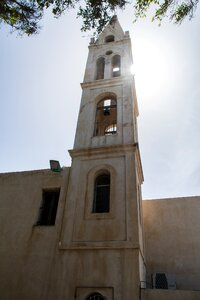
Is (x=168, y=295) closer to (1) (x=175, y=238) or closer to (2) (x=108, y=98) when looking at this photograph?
(1) (x=175, y=238)

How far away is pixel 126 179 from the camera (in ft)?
31.7

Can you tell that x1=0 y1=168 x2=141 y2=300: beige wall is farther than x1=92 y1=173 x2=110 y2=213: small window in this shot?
No

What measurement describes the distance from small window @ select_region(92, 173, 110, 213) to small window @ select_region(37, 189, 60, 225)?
1.83m

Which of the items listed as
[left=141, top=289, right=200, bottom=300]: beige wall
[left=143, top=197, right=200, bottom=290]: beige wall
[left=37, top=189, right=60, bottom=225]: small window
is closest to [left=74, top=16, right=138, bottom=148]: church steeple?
[left=37, top=189, right=60, bottom=225]: small window

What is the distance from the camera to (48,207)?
1038 cm

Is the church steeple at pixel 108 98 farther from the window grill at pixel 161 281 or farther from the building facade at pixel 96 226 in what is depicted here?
the window grill at pixel 161 281

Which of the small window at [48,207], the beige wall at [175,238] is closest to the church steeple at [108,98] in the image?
the small window at [48,207]

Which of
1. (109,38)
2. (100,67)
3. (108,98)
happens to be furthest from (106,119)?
(109,38)

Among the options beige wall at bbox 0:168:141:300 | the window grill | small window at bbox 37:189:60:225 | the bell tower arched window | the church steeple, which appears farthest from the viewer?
the bell tower arched window

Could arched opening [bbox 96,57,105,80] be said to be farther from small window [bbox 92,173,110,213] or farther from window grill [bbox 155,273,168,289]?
window grill [bbox 155,273,168,289]

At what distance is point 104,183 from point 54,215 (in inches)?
98.2

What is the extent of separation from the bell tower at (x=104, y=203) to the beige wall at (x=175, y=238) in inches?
89.4

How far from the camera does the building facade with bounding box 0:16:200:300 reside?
25.4ft

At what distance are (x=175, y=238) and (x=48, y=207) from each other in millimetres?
6452
